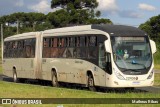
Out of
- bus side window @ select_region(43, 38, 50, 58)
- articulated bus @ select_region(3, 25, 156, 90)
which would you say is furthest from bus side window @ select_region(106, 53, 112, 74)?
bus side window @ select_region(43, 38, 50, 58)

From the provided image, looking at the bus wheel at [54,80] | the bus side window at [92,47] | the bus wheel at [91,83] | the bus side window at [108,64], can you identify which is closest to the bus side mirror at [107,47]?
the bus side window at [108,64]

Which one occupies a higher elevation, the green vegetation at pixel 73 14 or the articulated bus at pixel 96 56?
the green vegetation at pixel 73 14

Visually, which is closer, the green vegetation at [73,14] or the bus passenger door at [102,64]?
the bus passenger door at [102,64]

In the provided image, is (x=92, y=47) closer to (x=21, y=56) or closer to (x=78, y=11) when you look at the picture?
(x=21, y=56)

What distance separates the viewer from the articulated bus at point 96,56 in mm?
20625

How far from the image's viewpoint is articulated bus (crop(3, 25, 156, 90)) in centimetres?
2062

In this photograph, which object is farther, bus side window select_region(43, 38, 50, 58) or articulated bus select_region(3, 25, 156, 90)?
bus side window select_region(43, 38, 50, 58)

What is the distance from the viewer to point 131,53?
20.9m

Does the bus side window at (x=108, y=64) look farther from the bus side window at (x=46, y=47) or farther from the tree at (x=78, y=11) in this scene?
the tree at (x=78, y=11)

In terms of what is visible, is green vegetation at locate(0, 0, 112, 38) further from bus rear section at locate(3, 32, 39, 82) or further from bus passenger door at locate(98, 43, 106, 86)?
bus passenger door at locate(98, 43, 106, 86)

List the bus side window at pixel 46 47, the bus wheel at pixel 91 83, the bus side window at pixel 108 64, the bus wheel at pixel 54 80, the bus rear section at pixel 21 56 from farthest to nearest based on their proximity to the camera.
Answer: the bus rear section at pixel 21 56 < the bus side window at pixel 46 47 < the bus wheel at pixel 54 80 < the bus wheel at pixel 91 83 < the bus side window at pixel 108 64

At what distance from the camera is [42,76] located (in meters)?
27.9

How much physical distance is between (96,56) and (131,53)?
1.75 meters

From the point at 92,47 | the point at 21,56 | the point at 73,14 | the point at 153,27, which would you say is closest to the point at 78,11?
the point at 73,14
